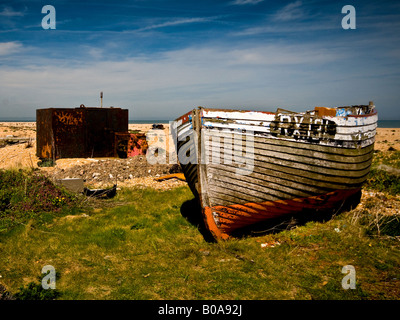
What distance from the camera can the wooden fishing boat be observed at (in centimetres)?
488

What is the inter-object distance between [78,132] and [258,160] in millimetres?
10208

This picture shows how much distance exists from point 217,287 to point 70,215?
4.25 metres

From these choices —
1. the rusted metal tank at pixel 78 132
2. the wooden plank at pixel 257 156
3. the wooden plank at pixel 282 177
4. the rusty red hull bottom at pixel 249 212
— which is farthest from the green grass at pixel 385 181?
the rusted metal tank at pixel 78 132

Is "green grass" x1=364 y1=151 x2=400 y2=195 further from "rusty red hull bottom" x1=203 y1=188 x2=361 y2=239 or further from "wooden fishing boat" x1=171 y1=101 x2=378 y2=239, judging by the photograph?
"wooden fishing boat" x1=171 y1=101 x2=378 y2=239

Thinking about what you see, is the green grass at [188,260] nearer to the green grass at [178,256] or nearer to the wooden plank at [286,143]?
the green grass at [178,256]

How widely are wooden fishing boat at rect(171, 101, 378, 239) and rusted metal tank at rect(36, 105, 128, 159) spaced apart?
8.79m

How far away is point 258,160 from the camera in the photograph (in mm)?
4949

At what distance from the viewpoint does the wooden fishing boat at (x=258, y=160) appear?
4879 mm

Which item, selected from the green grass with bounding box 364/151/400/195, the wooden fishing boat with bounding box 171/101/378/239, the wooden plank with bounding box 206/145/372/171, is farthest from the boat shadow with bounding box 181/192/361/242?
the green grass with bounding box 364/151/400/195

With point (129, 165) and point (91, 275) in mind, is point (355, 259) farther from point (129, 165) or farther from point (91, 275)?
point (129, 165)

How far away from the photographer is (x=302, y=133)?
16.4ft

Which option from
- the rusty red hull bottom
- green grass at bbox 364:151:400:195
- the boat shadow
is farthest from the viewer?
green grass at bbox 364:151:400:195

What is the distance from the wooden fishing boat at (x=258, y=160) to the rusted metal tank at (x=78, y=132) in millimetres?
8794
